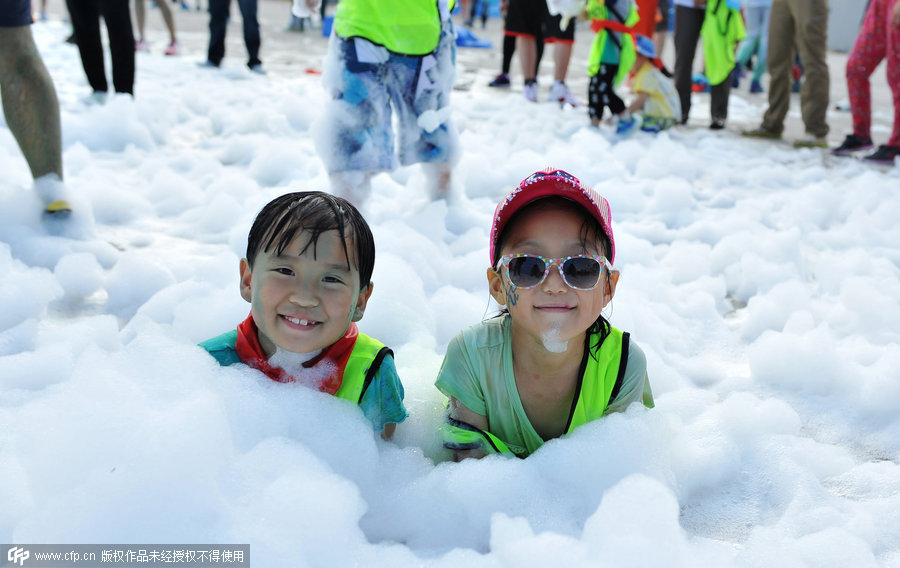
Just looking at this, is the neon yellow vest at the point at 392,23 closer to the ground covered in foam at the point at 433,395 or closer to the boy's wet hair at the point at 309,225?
the ground covered in foam at the point at 433,395

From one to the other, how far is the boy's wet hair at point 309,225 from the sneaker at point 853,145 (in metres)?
4.83

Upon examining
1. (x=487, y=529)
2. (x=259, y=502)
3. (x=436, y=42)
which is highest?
(x=436, y=42)

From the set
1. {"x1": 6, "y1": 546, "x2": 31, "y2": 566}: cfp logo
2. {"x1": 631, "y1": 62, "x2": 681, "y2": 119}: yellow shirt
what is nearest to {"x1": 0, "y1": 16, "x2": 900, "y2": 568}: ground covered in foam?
{"x1": 6, "y1": 546, "x2": 31, "y2": 566}: cfp logo

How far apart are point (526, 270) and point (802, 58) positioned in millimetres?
5086

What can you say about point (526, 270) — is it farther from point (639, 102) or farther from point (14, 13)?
point (639, 102)

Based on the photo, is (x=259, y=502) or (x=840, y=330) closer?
(x=259, y=502)

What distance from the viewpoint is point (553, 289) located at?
61.4 inches

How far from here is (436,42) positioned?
3.02m

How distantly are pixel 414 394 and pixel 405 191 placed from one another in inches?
77.0

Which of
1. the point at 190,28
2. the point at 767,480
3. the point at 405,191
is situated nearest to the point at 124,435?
the point at 767,480

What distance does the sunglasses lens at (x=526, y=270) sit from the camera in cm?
156

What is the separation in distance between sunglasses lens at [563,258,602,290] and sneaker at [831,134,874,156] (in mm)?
4669

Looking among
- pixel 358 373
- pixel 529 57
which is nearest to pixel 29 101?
pixel 358 373

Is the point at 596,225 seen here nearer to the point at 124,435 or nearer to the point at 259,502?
the point at 259,502
